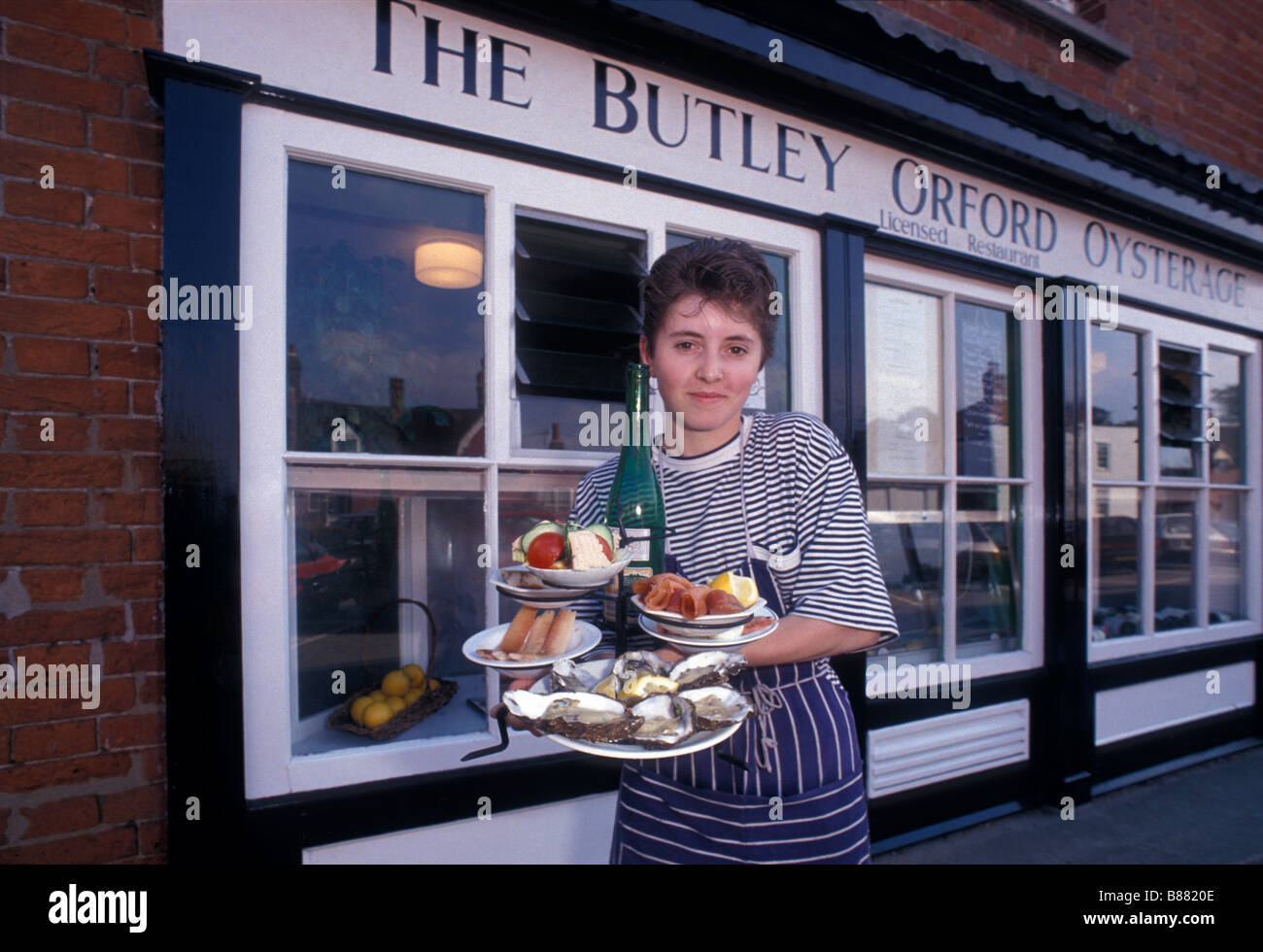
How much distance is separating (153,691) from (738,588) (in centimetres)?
179

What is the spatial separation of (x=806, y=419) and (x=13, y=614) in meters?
2.28

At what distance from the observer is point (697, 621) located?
3.96ft

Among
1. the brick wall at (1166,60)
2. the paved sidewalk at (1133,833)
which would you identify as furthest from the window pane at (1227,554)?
the brick wall at (1166,60)

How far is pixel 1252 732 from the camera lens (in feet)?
15.3

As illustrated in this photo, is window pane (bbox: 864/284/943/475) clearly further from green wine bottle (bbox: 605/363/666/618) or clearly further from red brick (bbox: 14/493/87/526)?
red brick (bbox: 14/493/87/526)

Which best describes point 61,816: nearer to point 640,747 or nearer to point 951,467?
point 640,747

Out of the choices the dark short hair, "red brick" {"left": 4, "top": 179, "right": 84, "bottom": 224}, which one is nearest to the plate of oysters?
the dark short hair

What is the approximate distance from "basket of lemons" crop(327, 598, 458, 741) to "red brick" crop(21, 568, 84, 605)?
82cm

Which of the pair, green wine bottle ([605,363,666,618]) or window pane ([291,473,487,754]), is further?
window pane ([291,473,487,754])

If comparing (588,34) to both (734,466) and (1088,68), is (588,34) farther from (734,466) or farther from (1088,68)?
(1088,68)

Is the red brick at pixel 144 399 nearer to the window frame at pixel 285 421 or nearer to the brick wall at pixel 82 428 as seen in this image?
the brick wall at pixel 82 428

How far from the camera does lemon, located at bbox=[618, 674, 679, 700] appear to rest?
1.25 m

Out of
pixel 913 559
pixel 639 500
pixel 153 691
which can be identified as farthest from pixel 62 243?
pixel 913 559
